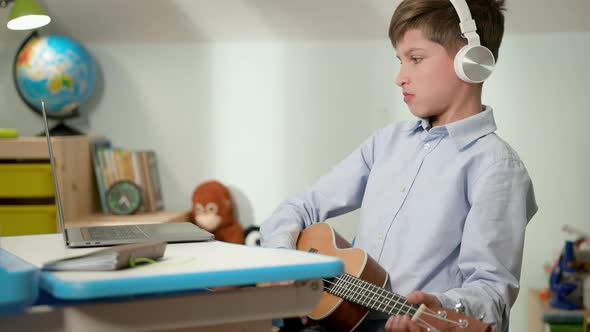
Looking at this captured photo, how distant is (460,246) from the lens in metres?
1.41

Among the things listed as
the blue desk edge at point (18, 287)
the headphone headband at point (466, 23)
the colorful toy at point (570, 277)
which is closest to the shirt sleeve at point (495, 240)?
the headphone headband at point (466, 23)

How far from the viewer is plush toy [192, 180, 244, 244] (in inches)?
115

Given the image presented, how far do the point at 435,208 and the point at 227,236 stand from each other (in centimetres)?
162

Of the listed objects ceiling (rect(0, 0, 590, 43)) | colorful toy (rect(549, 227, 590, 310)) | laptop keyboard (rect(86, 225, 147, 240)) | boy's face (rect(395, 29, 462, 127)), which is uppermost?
ceiling (rect(0, 0, 590, 43))

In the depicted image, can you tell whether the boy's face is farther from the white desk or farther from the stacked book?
the stacked book

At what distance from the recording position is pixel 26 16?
2555 millimetres

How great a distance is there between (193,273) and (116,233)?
45 centimetres

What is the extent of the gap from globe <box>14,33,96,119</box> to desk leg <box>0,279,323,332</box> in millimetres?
2096

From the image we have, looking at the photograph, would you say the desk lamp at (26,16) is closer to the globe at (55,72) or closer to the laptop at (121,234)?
the globe at (55,72)

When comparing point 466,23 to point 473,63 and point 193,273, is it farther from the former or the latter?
point 193,273

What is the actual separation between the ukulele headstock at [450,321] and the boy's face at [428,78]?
0.46 metres

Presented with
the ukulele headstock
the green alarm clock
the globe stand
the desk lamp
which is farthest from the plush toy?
the ukulele headstock

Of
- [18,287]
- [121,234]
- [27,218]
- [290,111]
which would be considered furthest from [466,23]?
[27,218]

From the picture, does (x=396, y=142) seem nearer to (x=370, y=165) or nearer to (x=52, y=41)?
(x=370, y=165)
